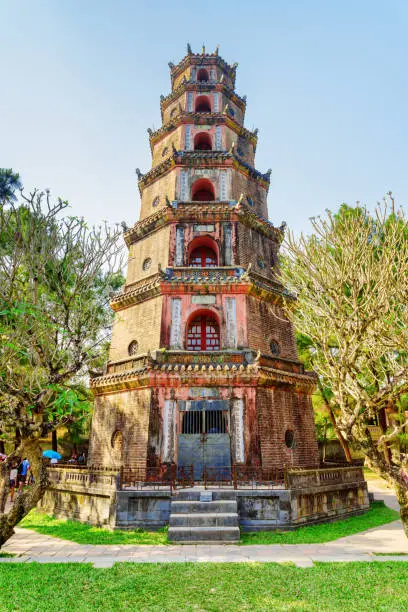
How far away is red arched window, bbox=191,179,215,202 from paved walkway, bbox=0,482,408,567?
14092 millimetres

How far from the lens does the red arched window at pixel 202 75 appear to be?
21.8 m

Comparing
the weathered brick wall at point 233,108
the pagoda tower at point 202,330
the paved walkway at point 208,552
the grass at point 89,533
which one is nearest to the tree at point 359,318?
the paved walkway at point 208,552

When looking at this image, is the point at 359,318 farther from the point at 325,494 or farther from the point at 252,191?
the point at 252,191

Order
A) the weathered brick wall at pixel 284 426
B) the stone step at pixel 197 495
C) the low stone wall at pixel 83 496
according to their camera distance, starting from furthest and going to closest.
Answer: the weathered brick wall at pixel 284 426
the low stone wall at pixel 83 496
the stone step at pixel 197 495

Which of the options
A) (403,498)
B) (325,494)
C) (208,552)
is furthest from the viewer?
(325,494)

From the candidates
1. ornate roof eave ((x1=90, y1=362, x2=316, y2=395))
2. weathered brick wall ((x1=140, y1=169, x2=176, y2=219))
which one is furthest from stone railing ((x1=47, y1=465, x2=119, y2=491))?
weathered brick wall ((x1=140, y1=169, x2=176, y2=219))

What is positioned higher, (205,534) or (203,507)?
(203,507)

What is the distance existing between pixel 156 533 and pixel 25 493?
347cm

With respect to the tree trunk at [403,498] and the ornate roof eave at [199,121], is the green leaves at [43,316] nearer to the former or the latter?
the tree trunk at [403,498]

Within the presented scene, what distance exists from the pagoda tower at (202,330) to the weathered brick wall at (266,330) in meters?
0.05

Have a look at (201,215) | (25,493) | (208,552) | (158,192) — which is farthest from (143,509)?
(158,192)

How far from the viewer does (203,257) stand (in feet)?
55.2

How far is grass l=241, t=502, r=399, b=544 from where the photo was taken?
9.18 m

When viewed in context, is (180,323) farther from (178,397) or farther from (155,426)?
(155,426)
